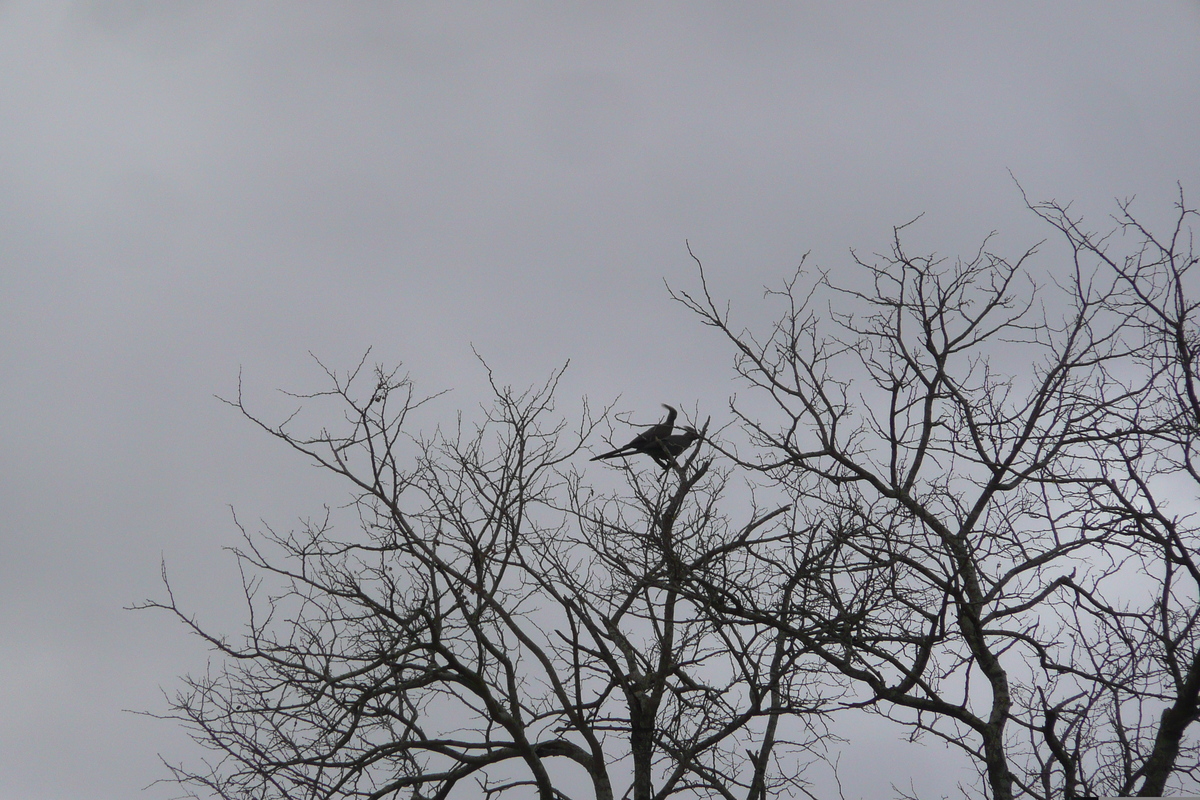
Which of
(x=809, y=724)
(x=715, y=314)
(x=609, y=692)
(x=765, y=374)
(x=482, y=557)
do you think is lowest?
(x=809, y=724)

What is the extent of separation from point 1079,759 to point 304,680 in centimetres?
554

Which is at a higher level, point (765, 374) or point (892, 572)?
point (765, 374)

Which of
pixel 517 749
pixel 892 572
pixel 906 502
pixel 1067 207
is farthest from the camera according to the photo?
pixel 517 749

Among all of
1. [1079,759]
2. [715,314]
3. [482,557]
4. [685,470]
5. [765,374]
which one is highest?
[715,314]

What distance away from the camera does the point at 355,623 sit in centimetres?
734

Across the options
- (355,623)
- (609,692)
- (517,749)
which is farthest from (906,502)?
(355,623)

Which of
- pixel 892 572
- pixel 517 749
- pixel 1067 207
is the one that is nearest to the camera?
pixel 892 572

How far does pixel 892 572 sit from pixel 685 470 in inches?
86.2

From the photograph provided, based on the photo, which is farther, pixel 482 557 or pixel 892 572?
pixel 482 557

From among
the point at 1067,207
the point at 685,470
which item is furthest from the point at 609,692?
the point at 1067,207

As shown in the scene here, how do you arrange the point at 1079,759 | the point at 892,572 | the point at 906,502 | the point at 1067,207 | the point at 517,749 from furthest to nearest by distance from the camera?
the point at 517,749, the point at 1067,207, the point at 906,502, the point at 1079,759, the point at 892,572

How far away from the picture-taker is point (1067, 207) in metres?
7.05

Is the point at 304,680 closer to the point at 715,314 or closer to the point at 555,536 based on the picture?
the point at 555,536

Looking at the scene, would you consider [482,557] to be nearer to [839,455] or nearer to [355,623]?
[355,623]
